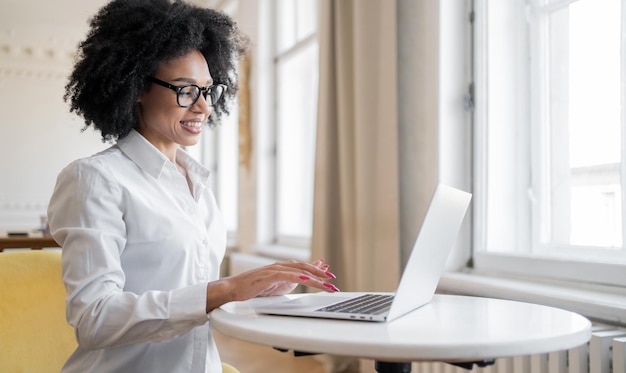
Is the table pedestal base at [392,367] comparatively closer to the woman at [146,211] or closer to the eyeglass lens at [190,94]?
the woman at [146,211]

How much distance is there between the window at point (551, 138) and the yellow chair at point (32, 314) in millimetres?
1508

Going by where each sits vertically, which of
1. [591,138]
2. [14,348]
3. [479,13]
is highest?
[479,13]

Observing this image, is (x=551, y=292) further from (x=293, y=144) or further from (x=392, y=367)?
(x=293, y=144)

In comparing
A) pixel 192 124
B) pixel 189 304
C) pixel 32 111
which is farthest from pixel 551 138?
pixel 32 111

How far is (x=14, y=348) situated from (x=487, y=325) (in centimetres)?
98

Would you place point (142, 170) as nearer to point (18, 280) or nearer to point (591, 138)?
point (18, 280)

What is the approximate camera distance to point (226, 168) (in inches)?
243

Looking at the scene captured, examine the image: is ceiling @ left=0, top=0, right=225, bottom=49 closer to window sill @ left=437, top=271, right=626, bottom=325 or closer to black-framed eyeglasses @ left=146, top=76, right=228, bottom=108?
window sill @ left=437, top=271, right=626, bottom=325

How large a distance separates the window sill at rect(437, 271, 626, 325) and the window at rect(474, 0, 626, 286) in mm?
35

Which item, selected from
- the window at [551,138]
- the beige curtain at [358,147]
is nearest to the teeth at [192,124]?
the window at [551,138]

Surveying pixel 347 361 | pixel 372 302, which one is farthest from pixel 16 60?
pixel 372 302

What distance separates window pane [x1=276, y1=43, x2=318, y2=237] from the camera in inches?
181

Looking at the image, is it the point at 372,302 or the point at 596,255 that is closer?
the point at 372,302

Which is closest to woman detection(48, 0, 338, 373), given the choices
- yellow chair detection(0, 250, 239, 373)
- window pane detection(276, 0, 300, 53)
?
yellow chair detection(0, 250, 239, 373)
